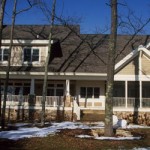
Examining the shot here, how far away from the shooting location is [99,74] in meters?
26.8

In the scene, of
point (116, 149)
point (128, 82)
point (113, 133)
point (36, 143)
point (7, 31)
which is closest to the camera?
point (116, 149)

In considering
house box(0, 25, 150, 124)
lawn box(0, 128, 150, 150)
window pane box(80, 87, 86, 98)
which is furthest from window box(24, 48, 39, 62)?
lawn box(0, 128, 150, 150)

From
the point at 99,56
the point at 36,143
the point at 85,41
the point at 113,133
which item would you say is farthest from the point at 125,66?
the point at 36,143

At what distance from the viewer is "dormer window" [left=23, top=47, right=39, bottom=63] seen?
28.3 metres

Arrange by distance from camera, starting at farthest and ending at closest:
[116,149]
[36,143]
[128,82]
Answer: [128,82]
[36,143]
[116,149]

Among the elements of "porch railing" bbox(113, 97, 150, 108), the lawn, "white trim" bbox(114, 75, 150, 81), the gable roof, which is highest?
the gable roof

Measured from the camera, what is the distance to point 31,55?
92.8ft

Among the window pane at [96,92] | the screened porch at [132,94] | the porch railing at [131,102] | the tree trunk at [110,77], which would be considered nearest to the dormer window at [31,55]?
the window pane at [96,92]

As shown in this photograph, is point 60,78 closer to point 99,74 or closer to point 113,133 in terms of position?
point 99,74

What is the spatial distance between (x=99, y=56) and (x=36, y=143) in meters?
16.8

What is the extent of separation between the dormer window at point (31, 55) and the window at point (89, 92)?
4530mm

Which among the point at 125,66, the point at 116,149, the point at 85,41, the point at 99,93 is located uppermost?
the point at 85,41

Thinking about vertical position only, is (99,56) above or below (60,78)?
above

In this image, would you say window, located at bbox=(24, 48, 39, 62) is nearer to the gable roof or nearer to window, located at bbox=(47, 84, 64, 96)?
window, located at bbox=(47, 84, 64, 96)
